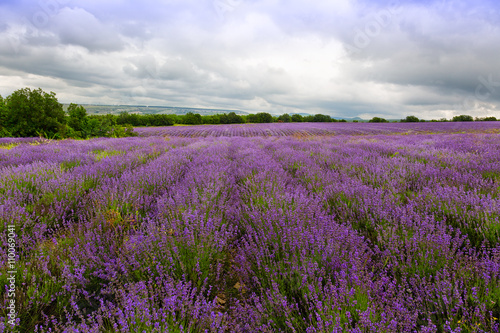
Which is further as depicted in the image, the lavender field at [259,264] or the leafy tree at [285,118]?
the leafy tree at [285,118]

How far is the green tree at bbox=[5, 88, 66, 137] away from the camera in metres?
20.0

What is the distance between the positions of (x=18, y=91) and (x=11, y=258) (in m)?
28.1

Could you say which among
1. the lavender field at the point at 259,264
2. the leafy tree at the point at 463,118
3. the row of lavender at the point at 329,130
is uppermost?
the leafy tree at the point at 463,118

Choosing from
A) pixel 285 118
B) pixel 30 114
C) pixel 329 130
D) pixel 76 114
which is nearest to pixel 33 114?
pixel 30 114

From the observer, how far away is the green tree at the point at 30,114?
20.0m

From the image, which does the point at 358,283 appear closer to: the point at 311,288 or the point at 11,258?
the point at 311,288

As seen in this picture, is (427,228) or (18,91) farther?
(18,91)

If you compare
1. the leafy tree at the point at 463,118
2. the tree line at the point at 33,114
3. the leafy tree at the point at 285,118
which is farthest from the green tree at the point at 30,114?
the leafy tree at the point at 463,118

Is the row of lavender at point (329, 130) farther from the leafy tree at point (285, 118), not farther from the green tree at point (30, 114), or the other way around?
the leafy tree at point (285, 118)

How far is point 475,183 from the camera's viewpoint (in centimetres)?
281

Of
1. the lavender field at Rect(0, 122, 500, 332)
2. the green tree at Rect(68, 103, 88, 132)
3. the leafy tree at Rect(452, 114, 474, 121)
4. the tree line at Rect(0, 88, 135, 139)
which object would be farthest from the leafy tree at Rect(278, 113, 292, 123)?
the lavender field at Rect(0, 122, 500, 332)

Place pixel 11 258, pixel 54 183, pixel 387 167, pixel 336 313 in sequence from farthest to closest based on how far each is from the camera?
pixel 387 167 < pixel 54 183 < pixel 11 258 < pixel 336 313

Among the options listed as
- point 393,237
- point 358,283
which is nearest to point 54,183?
point 358,283

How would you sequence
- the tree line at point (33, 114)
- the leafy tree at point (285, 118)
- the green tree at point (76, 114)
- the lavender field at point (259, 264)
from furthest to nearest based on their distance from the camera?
1. the leafy tree at point (285, 118)
2. the tree line at point (33, 114)
3. the green tree at point (76, 114)
4. the lavender field at point (259, 264)
